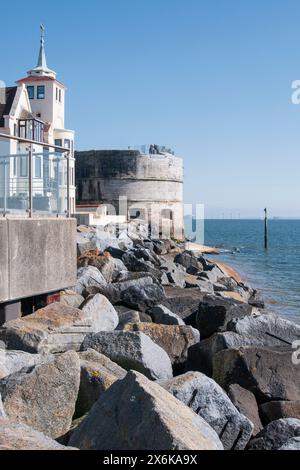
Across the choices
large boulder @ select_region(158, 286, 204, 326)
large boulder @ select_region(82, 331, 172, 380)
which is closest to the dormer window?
large boulder @ select_region(158, 286, 204, 326)

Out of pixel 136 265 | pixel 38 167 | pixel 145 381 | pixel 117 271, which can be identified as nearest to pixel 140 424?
pixel 145 381

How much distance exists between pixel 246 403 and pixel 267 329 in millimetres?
2196

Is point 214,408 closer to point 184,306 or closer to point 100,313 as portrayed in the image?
point 100,313

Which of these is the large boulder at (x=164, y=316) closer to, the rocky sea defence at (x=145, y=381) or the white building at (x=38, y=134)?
the rocky sea defence at (x=145, y=381)

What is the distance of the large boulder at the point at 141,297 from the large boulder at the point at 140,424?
530 centimetres

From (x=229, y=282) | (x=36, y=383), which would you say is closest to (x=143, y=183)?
(x=229, y=282)

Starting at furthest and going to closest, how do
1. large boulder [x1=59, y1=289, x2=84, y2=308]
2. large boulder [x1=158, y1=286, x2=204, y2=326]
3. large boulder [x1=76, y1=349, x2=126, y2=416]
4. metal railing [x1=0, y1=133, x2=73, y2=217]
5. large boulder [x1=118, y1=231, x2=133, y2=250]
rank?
large boulder [x1=118, y1=231, x2=133, y2=250]
large boulder [x1=158, y1=286, x2=204, y2=326]
large boulder [x1=59, y1=289, x2=84, y2=308]
metal railing [x1=0, y1=133, x2=73, y2=217]
large boulder [x1=76, y1=349, x2=126, y2=416]

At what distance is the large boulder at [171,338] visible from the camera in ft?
22.3

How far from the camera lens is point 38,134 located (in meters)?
27.6

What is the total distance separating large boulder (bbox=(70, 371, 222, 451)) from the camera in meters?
3.50

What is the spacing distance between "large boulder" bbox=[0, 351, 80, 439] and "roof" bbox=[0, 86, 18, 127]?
2275cm

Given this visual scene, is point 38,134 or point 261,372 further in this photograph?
point 38,134

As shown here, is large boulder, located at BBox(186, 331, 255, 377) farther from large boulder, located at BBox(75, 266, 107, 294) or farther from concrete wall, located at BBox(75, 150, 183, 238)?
concrete wall, located at BBox(75, 150, 183, 238)
